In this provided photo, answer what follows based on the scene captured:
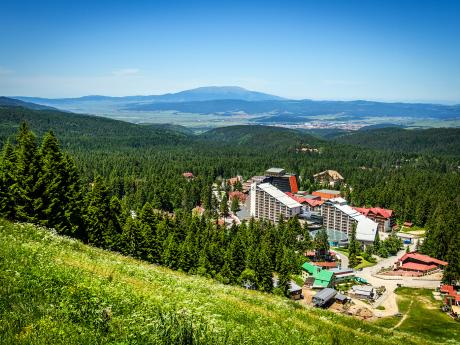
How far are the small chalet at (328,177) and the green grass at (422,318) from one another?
355 ft

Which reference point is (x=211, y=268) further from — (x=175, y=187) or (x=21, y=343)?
(x=175, y=187)

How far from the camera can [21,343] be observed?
8.70 metres

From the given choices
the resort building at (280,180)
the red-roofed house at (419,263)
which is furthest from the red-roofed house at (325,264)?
the resort building at (280,180)

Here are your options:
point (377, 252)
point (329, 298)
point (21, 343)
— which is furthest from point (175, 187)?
point (21, 343)

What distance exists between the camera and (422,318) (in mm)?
59375

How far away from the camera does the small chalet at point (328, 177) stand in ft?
590

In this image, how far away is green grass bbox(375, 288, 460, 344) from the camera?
52594 mm

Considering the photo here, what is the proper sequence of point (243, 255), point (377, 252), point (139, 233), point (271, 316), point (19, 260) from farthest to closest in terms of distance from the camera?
1. point (377, 252)
2. point (243, 255)
3. point (139, 233)
4. point (271, 316)
5. point (19, 260)

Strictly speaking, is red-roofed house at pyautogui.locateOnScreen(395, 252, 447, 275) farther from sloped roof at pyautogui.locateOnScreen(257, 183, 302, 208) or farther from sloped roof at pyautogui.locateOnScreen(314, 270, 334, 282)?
sloped roof at pyautogui.locateOnScreen(257, 183, 302, 208)

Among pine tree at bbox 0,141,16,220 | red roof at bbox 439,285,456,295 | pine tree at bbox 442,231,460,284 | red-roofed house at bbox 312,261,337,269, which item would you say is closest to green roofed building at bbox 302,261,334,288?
red-roofed house at bbox 312,261,337,269

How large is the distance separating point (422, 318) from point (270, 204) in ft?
209

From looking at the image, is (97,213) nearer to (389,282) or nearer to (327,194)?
(389,282)

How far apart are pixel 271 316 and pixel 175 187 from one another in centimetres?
11424

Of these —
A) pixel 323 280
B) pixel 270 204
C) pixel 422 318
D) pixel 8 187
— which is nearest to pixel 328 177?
pixel 270 204
